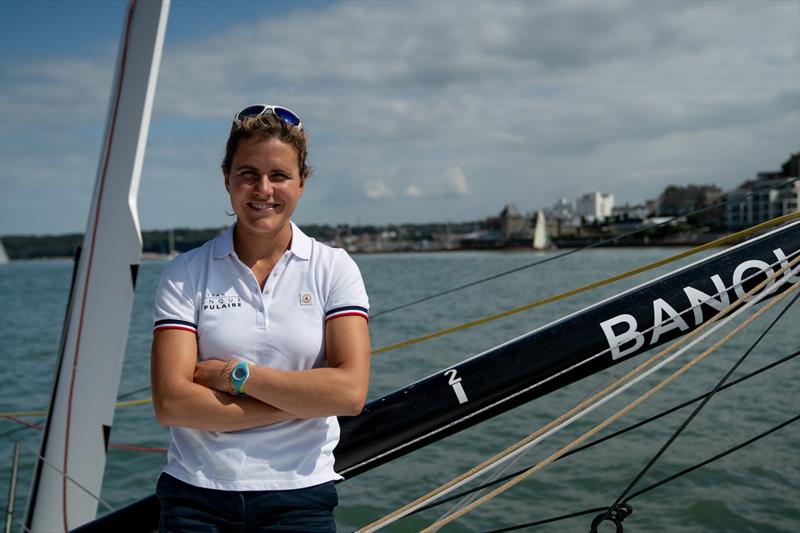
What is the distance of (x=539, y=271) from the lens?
168ft

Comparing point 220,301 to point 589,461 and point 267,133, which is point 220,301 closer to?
point 267,133

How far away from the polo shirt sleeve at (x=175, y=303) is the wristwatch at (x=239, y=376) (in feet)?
0.59

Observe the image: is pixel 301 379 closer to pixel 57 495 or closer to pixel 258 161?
pixel 258 161

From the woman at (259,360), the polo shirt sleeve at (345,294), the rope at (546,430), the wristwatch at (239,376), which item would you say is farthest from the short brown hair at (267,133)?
the rope at (546,430)

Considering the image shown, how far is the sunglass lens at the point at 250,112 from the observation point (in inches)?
75.0

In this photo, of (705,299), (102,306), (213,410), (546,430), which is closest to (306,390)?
(213,410)

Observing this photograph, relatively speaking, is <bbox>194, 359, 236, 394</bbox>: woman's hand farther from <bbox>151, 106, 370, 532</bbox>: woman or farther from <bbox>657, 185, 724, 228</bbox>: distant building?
<bbox>657, 185, 724, 228</bbox>: distant building

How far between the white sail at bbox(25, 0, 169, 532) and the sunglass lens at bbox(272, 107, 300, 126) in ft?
5.81

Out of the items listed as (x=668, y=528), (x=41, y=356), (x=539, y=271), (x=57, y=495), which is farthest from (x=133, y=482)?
(x=539, y=271)

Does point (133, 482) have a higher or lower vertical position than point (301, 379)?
lower

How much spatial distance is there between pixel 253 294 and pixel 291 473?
0.46 m

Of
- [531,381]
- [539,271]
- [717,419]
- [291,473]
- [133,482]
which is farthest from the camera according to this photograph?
[539,271]

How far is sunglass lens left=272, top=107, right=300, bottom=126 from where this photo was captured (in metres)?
1.91

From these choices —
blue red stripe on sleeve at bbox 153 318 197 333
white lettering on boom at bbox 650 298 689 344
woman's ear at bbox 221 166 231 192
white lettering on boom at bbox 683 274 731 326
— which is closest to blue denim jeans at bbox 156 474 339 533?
blue red stripe on sleeve at bbox 153 318 197 333
